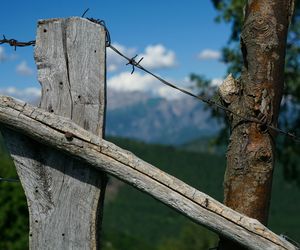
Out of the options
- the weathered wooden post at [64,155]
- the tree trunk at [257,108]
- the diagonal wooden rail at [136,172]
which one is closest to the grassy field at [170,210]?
the tree trunk at [257,108]

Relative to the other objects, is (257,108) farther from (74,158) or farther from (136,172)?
(74,158)

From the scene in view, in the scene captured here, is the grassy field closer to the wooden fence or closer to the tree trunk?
the tree trunk

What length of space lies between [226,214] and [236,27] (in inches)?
417

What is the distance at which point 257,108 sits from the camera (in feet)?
10.4

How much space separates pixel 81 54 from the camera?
3.00 meters

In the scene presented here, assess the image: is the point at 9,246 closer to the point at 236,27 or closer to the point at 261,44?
the point at 236,27

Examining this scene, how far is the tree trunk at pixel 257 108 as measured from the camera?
3.15 metres

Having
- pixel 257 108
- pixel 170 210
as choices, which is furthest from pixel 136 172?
pixel 170 210

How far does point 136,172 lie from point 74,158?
1.08ft

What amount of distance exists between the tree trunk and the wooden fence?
286 millimetres

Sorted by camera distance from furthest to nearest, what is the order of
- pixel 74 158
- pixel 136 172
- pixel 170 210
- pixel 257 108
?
pixel 170 210 → pixel 257 108 → pixel 74 158 → pixel 136 172

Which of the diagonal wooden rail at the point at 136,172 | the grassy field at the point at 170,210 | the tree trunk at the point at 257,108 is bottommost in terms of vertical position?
the diagonal wooden rail at the point at 136,172

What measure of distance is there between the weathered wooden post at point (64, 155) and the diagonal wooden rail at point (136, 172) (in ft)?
0.36

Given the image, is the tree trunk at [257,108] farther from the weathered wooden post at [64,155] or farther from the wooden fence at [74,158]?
the weathered wooden post at [64,155]
